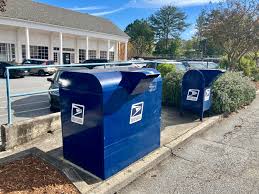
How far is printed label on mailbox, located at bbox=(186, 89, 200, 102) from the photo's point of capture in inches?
247

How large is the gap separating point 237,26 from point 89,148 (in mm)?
12428

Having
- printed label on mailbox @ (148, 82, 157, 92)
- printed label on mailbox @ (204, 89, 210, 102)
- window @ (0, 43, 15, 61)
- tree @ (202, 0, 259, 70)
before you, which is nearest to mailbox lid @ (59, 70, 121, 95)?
printed label on mailbox @ (148, 82, 157, 92)

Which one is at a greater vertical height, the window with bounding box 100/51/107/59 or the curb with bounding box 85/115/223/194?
the window with bounding box 100/51/107/59

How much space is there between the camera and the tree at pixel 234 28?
1312cm

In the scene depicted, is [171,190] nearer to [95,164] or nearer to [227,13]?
[95,164]

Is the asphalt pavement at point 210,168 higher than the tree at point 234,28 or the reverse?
the reverse

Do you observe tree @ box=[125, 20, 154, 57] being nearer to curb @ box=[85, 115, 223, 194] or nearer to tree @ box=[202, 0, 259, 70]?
tree @ box=[202, 0, 259, 70]

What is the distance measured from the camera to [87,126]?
11.2 ft

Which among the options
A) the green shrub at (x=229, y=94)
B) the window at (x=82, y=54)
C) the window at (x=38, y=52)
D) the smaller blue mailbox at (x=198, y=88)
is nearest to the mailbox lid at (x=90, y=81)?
the smaller blue mailbox at (x=198, y=88)

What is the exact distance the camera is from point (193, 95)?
6.32 metres

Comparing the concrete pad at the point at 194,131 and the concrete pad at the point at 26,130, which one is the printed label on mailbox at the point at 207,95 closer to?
the concrete pad at the point at 194,131

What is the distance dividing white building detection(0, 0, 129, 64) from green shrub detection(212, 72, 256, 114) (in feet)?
74.6

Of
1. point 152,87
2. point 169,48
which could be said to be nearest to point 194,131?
point 152,87

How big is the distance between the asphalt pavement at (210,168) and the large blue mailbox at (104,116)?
1.65 ft
